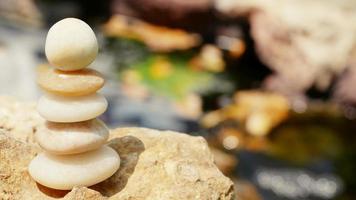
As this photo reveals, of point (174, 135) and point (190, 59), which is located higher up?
point (174, 135)

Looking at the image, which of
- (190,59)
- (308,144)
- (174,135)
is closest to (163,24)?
(190,59)

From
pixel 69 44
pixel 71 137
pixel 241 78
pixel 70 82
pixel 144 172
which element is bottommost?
pixel 241 78

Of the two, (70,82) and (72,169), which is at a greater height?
(70,82)

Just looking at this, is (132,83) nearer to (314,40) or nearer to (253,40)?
(253,40)

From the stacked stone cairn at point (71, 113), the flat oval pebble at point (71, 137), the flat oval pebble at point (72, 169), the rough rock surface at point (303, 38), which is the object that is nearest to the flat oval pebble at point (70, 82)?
the stacked stone cairn at point (71, 113)

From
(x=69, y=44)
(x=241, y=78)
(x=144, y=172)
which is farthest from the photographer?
(x=241, y=78)

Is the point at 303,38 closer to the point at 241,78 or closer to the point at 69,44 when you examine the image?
the point at 241,78

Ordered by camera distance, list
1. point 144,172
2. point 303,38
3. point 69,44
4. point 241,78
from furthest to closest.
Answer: point 241,78 < point 303,38 < point 144,172 < point 69,44

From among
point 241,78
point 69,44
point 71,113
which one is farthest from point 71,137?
point 241,78
